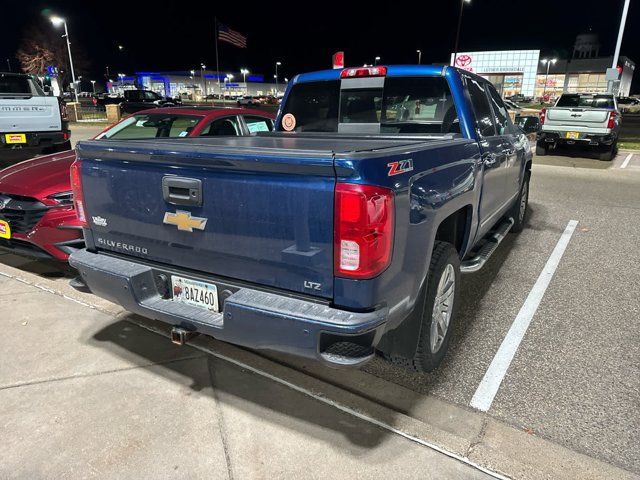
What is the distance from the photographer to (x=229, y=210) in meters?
2.32

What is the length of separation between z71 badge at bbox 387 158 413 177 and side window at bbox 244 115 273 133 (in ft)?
14.2

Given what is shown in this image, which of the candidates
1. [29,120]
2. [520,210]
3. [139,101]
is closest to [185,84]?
[139,101]

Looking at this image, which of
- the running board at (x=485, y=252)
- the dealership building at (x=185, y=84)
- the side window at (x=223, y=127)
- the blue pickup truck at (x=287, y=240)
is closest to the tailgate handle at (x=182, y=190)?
the blue pickup truck at (x=287, y=240)

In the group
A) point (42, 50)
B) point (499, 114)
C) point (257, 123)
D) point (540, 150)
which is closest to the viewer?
point (499, 114)

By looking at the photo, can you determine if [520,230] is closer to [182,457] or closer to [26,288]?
[182,457]

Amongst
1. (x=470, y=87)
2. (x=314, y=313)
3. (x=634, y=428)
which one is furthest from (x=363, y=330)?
(x=470, y=87)

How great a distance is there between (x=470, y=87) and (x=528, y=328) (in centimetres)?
203

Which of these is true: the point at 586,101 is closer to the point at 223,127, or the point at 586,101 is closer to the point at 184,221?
the point at 223,127

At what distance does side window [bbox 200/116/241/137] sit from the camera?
19.0ft

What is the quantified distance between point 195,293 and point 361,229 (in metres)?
1.04

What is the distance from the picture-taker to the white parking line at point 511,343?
9.55ft

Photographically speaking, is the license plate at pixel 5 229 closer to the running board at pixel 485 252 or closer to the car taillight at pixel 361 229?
the car taillight at pixel 361 229

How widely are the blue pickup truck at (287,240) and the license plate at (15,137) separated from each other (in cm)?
656

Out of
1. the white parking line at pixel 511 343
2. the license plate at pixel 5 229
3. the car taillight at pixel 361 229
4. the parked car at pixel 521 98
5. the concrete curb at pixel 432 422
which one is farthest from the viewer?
the parked car at pixel 521 98
